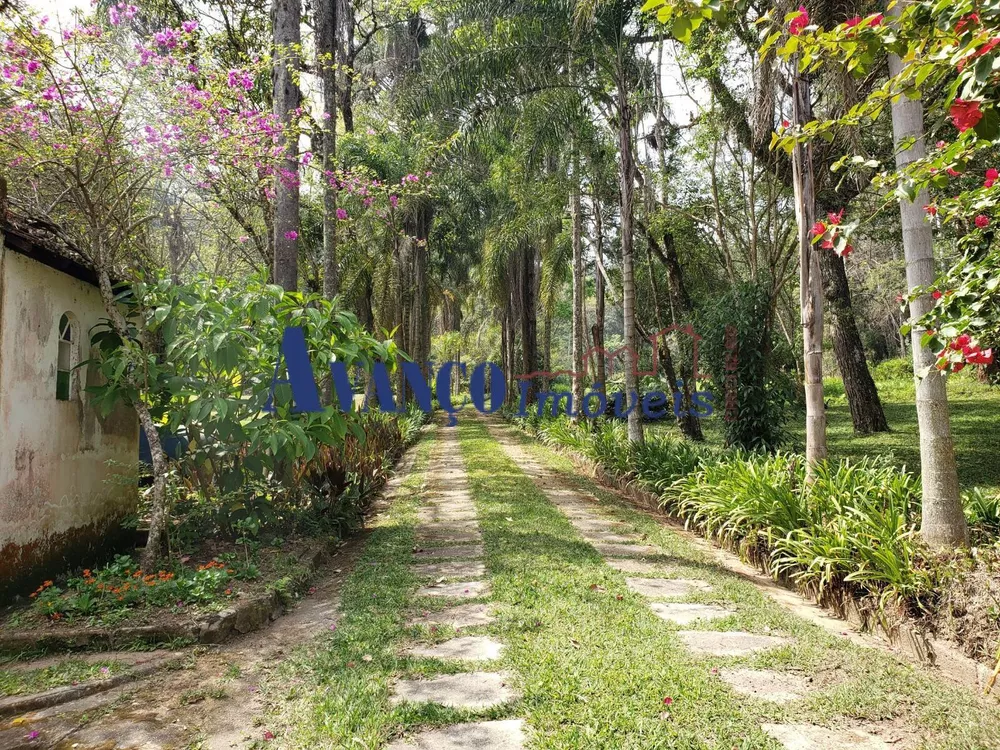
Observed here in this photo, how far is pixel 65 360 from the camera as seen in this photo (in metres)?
4.89

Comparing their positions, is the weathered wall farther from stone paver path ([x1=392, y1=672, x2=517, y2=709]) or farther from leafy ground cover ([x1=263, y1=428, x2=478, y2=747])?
stone paver path ([x1=392, y1=672, x2=517, y2=709])

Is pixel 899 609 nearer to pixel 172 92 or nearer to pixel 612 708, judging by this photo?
pixel 612 708

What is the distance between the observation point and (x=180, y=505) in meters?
5.36

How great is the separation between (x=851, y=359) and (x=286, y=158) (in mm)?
10362

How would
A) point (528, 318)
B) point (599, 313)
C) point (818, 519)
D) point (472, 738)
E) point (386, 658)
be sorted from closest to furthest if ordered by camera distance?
point (472, 738)
point (386, 658)
point (818, 519)
point (599, 313)
point (528, 318)

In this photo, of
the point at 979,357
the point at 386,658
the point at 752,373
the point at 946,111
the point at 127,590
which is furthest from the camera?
the point at 752,373

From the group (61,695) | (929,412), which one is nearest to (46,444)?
(61,695)

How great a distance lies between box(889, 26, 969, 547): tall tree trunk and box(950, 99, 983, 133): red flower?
2.30 m

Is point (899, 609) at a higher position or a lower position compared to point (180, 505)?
lower

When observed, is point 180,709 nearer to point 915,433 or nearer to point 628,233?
point 628,233

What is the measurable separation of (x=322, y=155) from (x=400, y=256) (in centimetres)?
880

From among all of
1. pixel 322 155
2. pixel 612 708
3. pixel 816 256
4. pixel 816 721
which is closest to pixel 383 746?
pixel 612 708

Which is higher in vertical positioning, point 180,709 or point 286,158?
point 286,158
